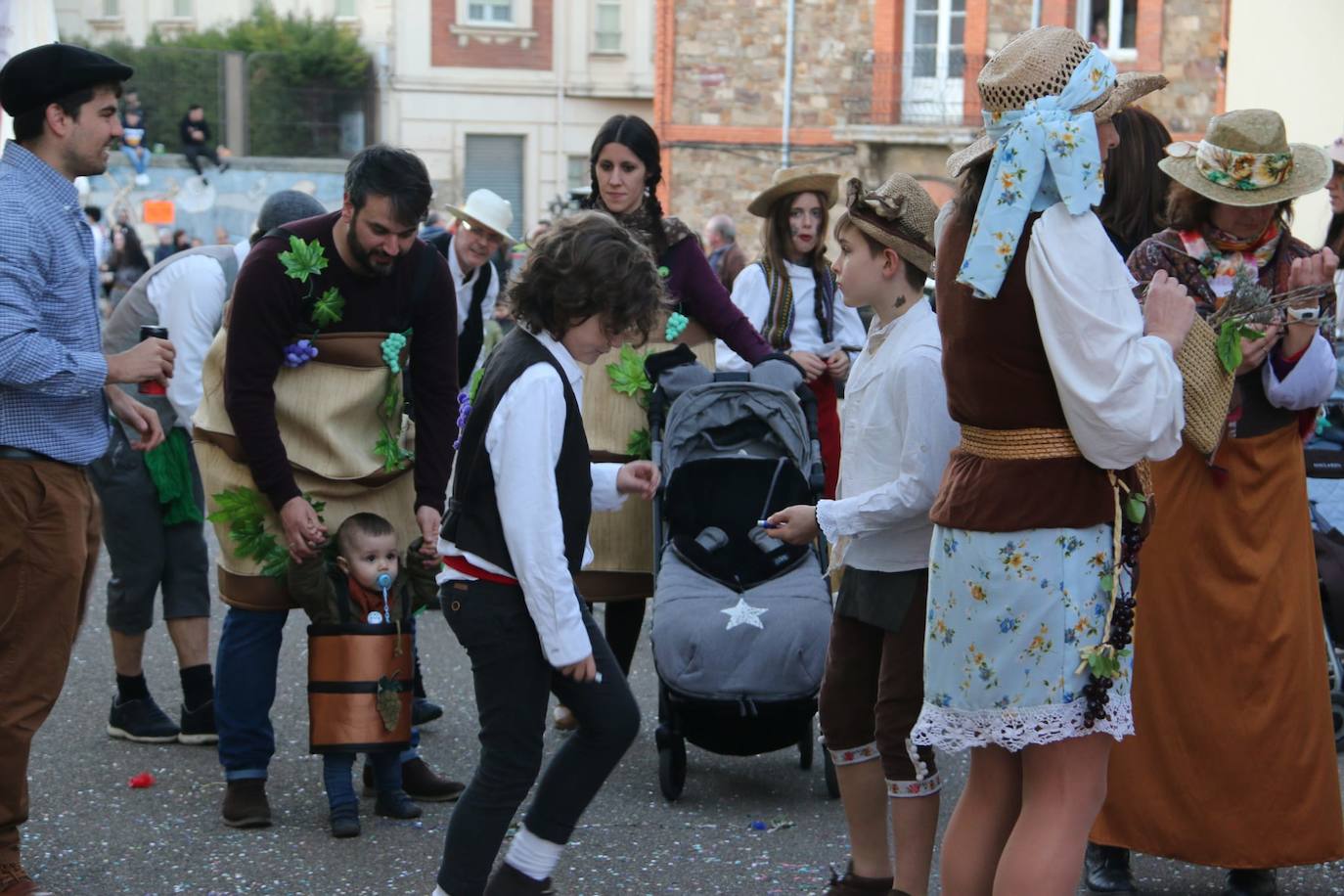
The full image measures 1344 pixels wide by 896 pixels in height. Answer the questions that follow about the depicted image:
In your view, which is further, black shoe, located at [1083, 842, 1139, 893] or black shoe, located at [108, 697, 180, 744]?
black shoe, located at [108, 697, 180, 744]

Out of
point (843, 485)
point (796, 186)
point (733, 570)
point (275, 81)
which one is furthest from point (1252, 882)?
point (275, 81)

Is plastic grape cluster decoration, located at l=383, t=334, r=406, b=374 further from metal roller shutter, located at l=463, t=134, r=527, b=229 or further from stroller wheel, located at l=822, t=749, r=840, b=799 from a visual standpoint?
metal roller shutter, located at l=463, t=134, r=527, b=229

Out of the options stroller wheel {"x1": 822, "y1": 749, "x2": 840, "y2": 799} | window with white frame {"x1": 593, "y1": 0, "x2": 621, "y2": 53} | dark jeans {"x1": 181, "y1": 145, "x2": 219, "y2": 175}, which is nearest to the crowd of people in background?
stroller wheel {"x1": 822, "y1": 749, "x2": 840, "y2": 799}

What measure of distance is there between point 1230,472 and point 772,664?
4.90 feet

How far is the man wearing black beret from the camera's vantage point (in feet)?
14.4

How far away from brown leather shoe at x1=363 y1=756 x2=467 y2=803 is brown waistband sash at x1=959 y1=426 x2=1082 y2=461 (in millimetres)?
2707

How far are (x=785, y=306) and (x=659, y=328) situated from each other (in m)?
1.54

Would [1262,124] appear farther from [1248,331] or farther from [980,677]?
[980,677]

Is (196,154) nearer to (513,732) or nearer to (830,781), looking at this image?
(830,781)

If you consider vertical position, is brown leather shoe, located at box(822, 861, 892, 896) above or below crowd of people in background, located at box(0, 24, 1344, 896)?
below

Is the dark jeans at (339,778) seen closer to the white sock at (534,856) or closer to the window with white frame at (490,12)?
the white sock at (534,856)

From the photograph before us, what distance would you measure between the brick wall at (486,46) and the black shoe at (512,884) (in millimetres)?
39312

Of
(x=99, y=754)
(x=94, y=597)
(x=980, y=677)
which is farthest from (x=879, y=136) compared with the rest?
(x=980, y=677)

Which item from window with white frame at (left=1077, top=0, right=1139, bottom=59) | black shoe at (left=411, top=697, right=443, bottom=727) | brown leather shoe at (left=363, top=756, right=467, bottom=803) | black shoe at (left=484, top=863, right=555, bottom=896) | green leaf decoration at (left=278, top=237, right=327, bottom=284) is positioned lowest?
black shoe at (left=411, top=697, right=443, bottom=727)
